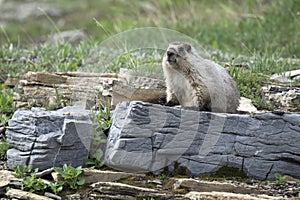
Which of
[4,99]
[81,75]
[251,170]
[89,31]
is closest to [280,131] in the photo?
[251,170]

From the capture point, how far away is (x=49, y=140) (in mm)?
6023

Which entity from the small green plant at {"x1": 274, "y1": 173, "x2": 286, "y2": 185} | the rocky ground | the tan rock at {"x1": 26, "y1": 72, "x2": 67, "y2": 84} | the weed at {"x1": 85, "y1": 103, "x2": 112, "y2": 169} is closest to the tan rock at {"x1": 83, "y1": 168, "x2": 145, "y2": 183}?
the rocky ground

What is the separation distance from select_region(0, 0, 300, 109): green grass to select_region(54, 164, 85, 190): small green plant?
2260mm

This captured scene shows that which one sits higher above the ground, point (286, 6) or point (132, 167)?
point (286, 6)

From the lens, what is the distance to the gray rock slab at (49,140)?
237 inches

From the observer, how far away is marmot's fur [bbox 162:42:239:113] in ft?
22.2

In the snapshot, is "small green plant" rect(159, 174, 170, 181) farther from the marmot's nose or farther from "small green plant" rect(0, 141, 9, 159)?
"small green plant" rect(0, 141, 9, 159)

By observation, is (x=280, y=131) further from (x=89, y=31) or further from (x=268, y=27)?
(x=89, y=31)

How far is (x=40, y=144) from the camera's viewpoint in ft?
19.8

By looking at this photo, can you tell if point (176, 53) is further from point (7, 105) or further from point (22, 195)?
point (22, 195)

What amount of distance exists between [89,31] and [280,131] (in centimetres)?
1171

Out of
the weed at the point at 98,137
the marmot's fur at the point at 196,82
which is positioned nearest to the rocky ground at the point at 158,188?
the weed at the point at 98,137

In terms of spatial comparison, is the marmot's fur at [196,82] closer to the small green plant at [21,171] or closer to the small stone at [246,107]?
the small stone at [246,107]

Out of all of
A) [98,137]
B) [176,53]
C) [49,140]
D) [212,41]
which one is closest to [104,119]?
[98,137]
